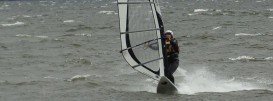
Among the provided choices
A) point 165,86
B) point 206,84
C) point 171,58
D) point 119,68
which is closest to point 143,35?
point 171,58

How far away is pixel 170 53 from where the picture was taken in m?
15.9

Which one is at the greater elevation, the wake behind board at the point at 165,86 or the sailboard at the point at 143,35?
the sailboard at the point at 143,35

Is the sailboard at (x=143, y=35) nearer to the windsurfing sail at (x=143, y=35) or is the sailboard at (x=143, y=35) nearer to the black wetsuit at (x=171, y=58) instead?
the windsurfing sail at (x=143, y=35)

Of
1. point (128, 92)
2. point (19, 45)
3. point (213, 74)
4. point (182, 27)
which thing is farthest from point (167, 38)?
point (182, 27)

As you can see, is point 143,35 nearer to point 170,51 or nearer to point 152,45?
point 152,45

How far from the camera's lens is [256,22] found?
4172cm

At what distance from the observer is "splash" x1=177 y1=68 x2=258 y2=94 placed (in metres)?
Answer: 17.1

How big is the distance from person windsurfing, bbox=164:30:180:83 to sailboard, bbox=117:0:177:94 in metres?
0.29

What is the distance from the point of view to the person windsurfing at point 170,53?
15.7m

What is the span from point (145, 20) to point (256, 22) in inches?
1082

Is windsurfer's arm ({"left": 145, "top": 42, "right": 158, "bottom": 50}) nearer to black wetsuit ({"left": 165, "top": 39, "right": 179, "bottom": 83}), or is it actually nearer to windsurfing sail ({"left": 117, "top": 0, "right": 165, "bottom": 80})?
windsurfing sail ({"left": 117, "top": 0, "right": 165, "bottom": 80})

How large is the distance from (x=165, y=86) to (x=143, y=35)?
4.77 ft

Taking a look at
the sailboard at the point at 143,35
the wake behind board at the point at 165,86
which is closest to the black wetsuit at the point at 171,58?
the wake behind board at the point at 165,86

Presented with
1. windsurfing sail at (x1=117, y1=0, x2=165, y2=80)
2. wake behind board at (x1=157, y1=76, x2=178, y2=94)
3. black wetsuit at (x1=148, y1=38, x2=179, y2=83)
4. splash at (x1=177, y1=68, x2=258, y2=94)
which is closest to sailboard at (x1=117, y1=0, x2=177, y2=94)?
windsurfing sail at (x1=117, y1=0, x2=165, y2=80)
